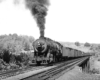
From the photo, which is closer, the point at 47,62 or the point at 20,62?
the point at 47,62

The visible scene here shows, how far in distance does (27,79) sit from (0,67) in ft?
23.8

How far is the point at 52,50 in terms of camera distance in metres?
18.6

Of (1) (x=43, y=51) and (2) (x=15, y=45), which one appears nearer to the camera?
(1) (x=43, y=51)

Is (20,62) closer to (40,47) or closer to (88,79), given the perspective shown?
(40,47)

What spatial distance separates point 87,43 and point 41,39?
153556 mm

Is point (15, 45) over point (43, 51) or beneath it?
over

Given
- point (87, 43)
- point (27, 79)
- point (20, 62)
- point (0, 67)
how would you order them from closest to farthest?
point (27, 79), point (0, 67), point (20, 62), point (87, 43)

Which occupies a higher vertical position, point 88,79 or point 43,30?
point 43,30

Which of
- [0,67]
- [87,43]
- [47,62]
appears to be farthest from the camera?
[87,43]

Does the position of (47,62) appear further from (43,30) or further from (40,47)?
(43,30)

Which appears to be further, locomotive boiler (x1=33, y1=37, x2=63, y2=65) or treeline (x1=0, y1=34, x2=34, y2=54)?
treeline (x1=0, y1=34, x2=34, y2=54)

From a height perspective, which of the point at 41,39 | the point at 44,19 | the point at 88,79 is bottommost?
the point at 88,79

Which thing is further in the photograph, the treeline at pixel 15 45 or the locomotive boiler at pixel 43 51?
the treeline at pixel 15 45

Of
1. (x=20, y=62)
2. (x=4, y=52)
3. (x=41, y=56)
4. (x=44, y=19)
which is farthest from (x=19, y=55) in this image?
(x=44, y=19)
